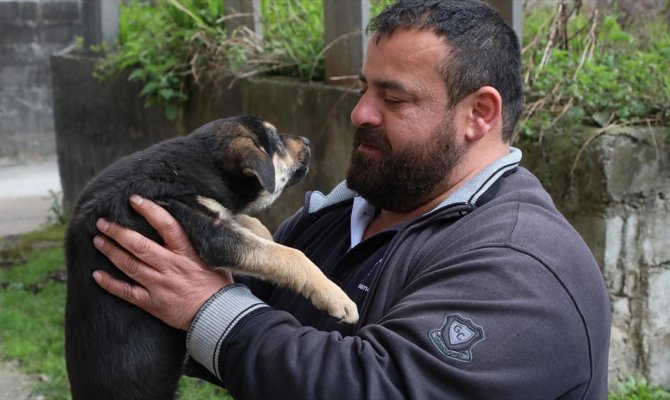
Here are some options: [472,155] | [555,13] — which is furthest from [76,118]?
[472,155]

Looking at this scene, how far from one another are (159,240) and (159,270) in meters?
0.14

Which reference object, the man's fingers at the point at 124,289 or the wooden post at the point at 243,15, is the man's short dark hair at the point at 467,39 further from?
the wooden post at the point at 243,15

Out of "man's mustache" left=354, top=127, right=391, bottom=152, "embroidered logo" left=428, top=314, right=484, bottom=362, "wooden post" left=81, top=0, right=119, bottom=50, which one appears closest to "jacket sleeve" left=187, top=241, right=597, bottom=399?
"embroidered logo" left=428, top=314, right=484, bottom=362

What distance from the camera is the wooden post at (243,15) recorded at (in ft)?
23.0

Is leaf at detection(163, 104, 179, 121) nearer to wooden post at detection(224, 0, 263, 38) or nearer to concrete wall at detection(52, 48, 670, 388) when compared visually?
wooden post at detection(224, 0, 263, 38)

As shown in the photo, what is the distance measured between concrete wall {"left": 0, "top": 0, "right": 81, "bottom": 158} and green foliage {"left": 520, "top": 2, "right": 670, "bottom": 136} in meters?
11.0

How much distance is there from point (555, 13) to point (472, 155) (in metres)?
3.24

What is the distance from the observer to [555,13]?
5930mm

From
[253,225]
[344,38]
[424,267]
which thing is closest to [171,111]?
[344,38]

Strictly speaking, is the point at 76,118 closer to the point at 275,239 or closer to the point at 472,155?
the point at 275,239

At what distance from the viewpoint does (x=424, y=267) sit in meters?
2.64

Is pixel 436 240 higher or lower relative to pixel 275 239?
higher

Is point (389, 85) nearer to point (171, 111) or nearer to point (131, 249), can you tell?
point (131, 249)

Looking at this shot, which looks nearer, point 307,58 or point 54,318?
point 307,58
